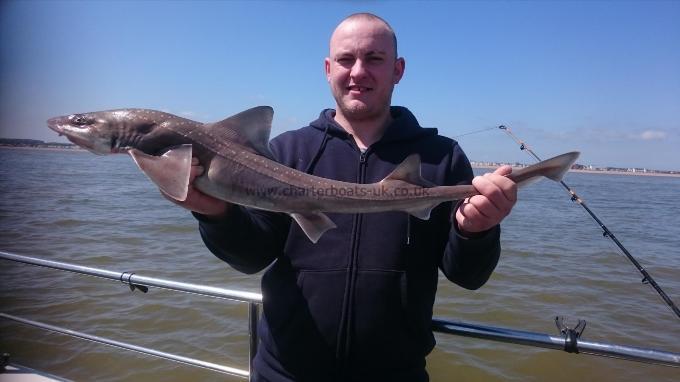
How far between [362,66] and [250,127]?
0.80 metres

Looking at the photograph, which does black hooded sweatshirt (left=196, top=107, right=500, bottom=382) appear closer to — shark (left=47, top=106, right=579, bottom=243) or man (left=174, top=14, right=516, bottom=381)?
man (left=174, top=14, right=516, bottom=381)

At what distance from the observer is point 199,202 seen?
2.41 m

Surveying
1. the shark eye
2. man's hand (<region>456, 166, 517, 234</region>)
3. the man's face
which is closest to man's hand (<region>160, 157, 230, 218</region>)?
the shark eye

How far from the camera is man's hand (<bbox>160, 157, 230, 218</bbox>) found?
91.4 inches

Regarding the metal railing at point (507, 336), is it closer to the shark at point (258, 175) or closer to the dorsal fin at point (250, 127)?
the shark at point (258, 175)

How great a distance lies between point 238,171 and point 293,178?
0.97 feet

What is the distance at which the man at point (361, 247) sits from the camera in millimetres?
2531

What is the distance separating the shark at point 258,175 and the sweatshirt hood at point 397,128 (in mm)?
550

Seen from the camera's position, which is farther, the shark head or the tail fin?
the shark head

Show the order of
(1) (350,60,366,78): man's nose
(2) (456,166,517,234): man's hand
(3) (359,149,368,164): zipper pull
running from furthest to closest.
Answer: (3) (359,149,368,164): zipper pull → (1) (350,60,366,78): man's nose → (2) (456,166,517,234): man's hand

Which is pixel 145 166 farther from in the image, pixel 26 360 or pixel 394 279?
pixel 26 360

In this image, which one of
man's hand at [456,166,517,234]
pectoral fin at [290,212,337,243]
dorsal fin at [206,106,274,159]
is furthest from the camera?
dorsal fin at [206,106,274,159]

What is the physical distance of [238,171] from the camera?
238 centimetres

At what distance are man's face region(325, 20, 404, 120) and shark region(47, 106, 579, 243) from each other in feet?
2.10
